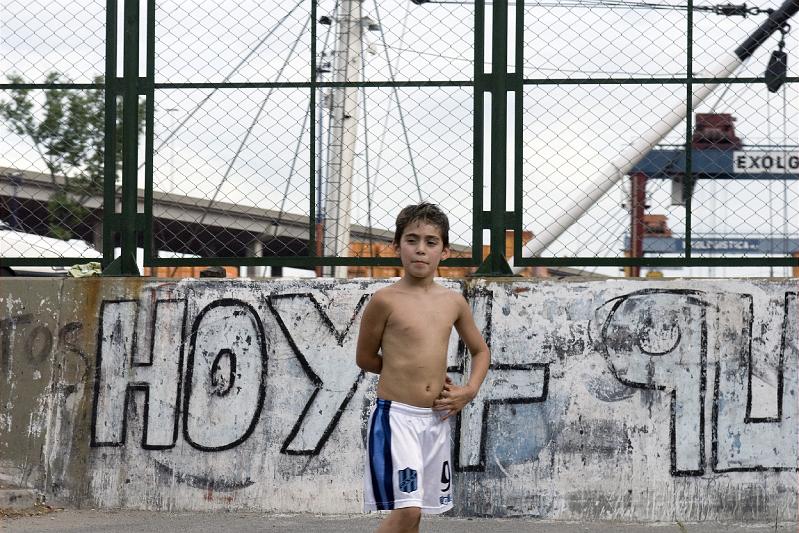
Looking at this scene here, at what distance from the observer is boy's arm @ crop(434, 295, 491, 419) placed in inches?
160

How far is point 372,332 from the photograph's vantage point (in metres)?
4.13

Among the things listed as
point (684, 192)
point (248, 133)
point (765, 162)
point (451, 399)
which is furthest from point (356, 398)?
point (765, 162)

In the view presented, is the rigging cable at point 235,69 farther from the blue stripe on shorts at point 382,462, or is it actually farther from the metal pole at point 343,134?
the blue stripe on shorts at point 382,462

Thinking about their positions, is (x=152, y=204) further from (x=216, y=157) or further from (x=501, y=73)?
(x=501, y=73)

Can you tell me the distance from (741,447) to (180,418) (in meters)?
2.93

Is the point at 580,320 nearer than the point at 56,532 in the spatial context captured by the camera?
No

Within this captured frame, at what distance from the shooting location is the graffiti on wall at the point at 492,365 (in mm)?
5613

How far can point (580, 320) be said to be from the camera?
18.7 ft

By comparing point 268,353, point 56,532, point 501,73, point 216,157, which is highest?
point 501,73

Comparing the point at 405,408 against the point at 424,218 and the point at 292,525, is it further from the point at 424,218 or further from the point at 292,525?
the point at 292,525

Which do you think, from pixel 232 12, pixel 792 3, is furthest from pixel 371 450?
pixel 792 3

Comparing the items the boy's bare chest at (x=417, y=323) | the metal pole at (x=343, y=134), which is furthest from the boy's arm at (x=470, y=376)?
the metal pole at (x=343, y=134)

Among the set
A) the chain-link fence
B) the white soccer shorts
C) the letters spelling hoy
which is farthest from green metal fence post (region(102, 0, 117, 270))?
the letters spelling hoy

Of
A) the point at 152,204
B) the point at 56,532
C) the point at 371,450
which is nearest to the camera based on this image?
the point at 371,450
